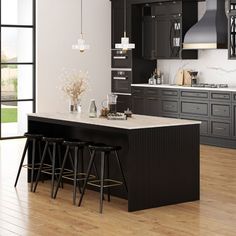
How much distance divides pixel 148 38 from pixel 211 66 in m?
1.51

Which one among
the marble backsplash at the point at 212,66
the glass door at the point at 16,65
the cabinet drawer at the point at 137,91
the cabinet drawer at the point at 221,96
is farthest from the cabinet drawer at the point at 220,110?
the glass door at the point at 16,65

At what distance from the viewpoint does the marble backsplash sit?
11180 millimetres

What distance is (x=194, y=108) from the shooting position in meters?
11.1

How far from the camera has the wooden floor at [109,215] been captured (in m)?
5.58

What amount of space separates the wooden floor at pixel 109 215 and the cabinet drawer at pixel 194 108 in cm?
311

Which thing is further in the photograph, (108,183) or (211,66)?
(211,66)

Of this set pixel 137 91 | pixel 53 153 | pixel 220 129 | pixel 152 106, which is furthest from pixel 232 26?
pixel 53 153

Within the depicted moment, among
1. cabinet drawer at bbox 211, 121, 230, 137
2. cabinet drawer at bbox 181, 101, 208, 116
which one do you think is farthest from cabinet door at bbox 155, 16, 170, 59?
cabinet drawer at bbox 211, 121, 230, 137

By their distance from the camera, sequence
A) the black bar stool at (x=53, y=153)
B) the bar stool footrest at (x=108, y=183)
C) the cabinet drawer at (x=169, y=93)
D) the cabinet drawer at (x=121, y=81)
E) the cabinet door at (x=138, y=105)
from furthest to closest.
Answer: the cabinet drawer at (x=121, y=81) < the cabinet door at (x=138, y=105) < the cabinet drawer at (x=169, y=93) < the black bar stool at (x=53, y=153) < the bar stool footrest at (x=108, y=183)

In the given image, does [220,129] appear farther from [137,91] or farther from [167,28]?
[167,28]

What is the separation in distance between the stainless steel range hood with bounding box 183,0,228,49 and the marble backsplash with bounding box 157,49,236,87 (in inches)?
38.1

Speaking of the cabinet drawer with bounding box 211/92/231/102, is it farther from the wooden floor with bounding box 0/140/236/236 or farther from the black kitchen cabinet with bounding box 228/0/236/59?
the wooden floor with bounding box 0/140/236/236

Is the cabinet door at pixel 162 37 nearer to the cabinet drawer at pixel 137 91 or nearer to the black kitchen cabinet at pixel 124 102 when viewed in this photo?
the cabinet drawer at pixel 137 91

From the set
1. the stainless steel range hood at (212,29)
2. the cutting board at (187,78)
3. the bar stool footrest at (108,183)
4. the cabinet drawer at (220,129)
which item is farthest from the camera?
the cutting board at (187,78)
